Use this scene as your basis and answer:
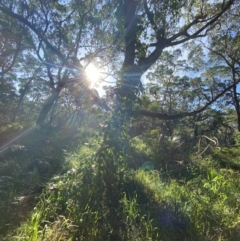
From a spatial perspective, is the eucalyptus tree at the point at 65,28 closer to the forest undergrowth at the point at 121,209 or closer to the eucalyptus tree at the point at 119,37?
the eucalyptus tree at the point at 119,37

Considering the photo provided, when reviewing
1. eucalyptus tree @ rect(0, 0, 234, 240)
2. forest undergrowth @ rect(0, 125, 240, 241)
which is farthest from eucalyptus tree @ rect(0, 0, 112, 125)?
forest undergrowth @ rect(0, 125, 240, 241)

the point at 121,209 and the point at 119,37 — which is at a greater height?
the point at 119,37

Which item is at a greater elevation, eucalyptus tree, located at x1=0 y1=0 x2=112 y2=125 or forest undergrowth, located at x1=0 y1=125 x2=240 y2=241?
eucalyptus tree, located at x1=0 y1=0 x2=112 y2=125

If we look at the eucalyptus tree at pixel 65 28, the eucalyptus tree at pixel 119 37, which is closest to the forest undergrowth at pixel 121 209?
the eucalyptus tree at pixel 119 37

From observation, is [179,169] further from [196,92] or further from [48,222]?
[196,92]

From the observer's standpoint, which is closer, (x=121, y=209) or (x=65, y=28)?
(x=121, y=209)

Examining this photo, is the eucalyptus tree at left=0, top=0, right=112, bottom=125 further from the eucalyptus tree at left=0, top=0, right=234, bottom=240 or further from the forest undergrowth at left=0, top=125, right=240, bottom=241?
the forest undergrowth at left=0, top=125, right=240, bottom=241

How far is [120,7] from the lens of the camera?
21.4ft

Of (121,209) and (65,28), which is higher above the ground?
(65,28)

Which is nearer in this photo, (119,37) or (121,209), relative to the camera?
(121,209)

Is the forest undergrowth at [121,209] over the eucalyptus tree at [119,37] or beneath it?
beneath

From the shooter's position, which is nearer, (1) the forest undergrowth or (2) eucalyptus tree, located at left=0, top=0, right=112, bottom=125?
(1) the forest undergrowth

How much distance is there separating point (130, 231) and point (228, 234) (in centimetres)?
117

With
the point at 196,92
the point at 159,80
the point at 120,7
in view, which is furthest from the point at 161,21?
the point at 196,92
